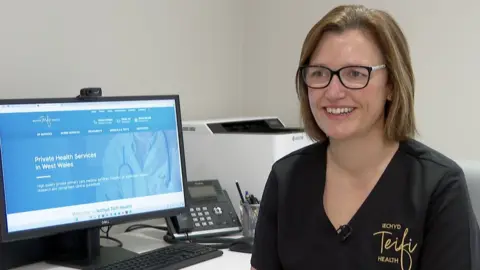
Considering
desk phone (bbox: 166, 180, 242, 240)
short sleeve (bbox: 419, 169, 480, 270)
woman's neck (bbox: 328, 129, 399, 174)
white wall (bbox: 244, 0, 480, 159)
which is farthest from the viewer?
white wall (bbox: 244, 0, 480, 159)

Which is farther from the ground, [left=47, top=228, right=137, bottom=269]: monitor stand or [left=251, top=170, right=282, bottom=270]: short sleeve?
[left=251, top=170, right=282, bottom=270]: short sleeve

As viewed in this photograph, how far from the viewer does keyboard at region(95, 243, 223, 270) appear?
1.62 m

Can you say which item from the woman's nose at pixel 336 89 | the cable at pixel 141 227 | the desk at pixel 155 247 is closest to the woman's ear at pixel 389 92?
the woman's nose at pixel 336 89

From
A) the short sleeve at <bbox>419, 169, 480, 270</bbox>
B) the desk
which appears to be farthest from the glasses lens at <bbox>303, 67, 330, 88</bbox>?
the desk

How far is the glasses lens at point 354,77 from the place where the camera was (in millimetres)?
1300

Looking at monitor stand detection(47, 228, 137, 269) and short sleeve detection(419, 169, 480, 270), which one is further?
monitor stand detection(47, 228, 137, 269)

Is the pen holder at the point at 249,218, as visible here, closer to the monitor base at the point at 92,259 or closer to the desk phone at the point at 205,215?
the desk phone at the point at 205,215

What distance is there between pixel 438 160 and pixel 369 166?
15cm

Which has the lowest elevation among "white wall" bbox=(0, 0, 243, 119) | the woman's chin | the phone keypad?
the phone keypad

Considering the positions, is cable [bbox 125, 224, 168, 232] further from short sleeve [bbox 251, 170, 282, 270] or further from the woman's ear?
the woman's ear

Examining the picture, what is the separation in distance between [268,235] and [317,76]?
397mm

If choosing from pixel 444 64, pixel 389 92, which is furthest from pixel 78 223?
pixel 444 64

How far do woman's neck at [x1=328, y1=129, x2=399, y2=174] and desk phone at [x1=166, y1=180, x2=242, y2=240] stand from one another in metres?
0.71

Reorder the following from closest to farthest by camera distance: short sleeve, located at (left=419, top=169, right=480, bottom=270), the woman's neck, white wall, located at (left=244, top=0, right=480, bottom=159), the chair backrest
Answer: short sleeve, located at (left=419, top=169, right=480, bottom=270)
the woman's neck
the chair backrest
white wall, located at (left=244, top=0, right=480, bottom=159)
